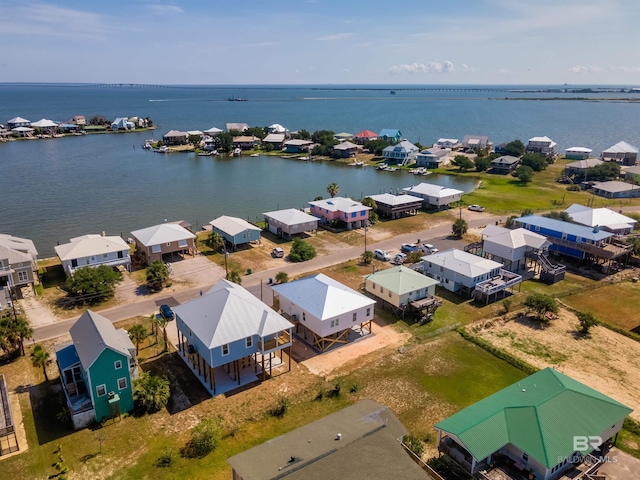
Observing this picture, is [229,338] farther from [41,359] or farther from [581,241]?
[581,241]

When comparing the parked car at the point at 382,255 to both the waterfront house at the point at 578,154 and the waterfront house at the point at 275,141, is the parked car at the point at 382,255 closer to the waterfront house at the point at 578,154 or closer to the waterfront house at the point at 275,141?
the waterfront house at the point at 275,141

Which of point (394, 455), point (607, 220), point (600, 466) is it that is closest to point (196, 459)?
point (394, 455)

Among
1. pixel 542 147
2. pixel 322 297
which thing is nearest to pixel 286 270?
pixel 322 297

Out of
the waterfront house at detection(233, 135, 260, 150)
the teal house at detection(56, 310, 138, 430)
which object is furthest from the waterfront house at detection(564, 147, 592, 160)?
the teal house at detection(56, 310, 138, 430)

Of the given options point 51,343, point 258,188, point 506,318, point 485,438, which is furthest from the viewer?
point 258,188

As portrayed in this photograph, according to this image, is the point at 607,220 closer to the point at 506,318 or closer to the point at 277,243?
the point at 506,318

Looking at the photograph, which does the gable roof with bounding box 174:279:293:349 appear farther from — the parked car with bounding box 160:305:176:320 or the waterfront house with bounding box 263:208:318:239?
the waterfront house with bounding box 263:208:318:239

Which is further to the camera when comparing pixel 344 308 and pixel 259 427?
pixel 344 308
